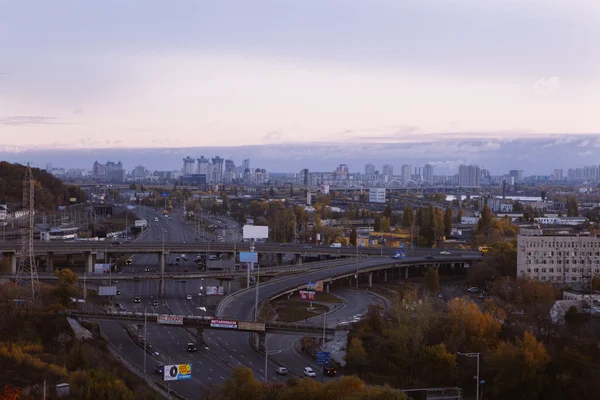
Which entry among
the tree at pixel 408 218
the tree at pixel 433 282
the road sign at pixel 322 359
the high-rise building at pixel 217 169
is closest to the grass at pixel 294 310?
the tree at pixel 433 282

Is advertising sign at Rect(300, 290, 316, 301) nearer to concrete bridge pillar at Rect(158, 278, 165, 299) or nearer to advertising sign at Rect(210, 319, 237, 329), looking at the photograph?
concrete bridge pillar at Rect(158, 278, 165, 299)

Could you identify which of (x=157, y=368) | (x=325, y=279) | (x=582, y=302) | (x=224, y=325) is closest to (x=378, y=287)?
(x=325, y=279)

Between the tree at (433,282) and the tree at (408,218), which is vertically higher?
the tree at (408,218)

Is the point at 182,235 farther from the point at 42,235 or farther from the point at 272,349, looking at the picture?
the point at 272,349

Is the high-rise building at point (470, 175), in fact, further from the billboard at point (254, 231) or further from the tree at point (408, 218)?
the billboard at point (254, 231)

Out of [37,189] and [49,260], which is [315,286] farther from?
[37,189]

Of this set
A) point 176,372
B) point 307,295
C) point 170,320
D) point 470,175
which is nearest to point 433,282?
point 307,295

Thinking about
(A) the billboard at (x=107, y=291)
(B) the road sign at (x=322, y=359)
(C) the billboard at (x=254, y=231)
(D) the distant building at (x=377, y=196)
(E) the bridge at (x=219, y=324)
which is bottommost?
(D) the distant building at (x=377, y=196)
